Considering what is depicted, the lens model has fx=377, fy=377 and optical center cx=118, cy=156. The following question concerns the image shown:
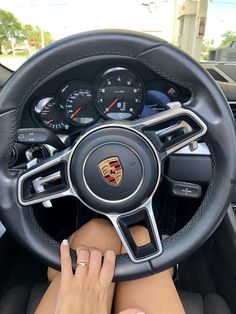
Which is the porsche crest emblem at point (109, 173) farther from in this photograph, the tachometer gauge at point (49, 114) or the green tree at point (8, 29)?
the green tree at point (8, 29)

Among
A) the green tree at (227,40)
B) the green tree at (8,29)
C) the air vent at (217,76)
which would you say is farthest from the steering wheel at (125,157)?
the green tree at (227,40)

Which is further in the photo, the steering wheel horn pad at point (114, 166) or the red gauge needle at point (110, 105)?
the red gauge needle at point (110, 105)

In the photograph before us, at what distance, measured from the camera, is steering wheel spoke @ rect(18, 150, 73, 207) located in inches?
34.1

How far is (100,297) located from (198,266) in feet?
2.84

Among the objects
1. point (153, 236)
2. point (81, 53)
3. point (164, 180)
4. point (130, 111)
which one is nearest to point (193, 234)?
point (153, 236)

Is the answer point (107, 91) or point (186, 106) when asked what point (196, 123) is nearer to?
point (186, 106)

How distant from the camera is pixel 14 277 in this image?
56.3 inches

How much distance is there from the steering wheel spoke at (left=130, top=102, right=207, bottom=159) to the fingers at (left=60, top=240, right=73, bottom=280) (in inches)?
12.1

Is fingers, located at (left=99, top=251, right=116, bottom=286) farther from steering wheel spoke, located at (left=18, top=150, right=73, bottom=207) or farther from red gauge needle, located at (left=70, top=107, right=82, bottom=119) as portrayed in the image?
red gauge needle, located at (left=70, top=107, right=82, bottom=119)

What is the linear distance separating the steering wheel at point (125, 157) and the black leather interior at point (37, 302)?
250 millimetres

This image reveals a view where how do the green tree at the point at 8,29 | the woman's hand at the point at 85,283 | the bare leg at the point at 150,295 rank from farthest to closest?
the green tree at the point at 8,29 → the bare leg at the point at 150,295 → the woman's hand at the point at 85,283

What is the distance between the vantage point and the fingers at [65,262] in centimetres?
82

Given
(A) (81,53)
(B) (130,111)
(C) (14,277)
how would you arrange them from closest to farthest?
(A) (81,53), (B) (130,111), (C) (14,277)

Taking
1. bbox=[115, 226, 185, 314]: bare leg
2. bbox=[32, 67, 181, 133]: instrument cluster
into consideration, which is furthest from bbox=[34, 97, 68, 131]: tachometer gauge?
bbox=[115, 226, 185, 314]: bare leg
